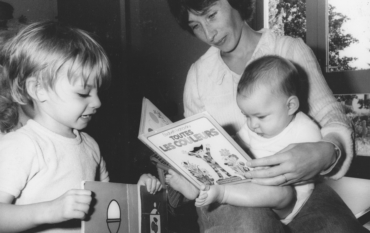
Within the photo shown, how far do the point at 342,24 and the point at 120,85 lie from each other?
1.31 metres

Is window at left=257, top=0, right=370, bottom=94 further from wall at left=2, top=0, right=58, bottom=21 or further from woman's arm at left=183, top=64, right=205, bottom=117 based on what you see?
wall at left=2, top=0, right=58, bottom=21

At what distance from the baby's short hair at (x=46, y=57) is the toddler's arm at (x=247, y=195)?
1.43 feet

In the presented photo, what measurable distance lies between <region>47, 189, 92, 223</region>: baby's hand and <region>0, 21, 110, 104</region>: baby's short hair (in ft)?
1.01

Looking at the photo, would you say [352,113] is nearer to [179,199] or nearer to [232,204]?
[179,199]

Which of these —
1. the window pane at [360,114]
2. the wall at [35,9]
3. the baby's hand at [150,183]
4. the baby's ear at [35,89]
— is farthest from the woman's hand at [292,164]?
the wall at [35,9]

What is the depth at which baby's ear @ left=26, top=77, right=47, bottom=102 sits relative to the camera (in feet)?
2.74

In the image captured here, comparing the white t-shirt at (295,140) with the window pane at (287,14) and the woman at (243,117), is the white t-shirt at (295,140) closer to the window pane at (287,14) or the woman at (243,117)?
the woman at (243,117)

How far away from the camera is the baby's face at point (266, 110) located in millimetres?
899

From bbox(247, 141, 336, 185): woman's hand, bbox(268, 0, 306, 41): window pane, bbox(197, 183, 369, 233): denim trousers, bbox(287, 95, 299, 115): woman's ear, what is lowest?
bbox(197, 183, 369, 233): denim trousers

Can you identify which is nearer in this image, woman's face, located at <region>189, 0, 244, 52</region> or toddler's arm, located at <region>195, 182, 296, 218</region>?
toddler's arm, located at <region>195, 182, 296, 218</region>

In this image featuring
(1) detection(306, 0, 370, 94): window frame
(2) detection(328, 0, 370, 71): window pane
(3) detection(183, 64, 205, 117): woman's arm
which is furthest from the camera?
(1) detection(306, 0, 370, 94): window frame

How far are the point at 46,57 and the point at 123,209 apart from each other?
0.45 meters

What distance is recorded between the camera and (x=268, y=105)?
2.97 feet

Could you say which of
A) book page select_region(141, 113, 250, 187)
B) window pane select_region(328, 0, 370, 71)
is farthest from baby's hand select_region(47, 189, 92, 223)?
window pane select_region(328, 0, 370, 71)
